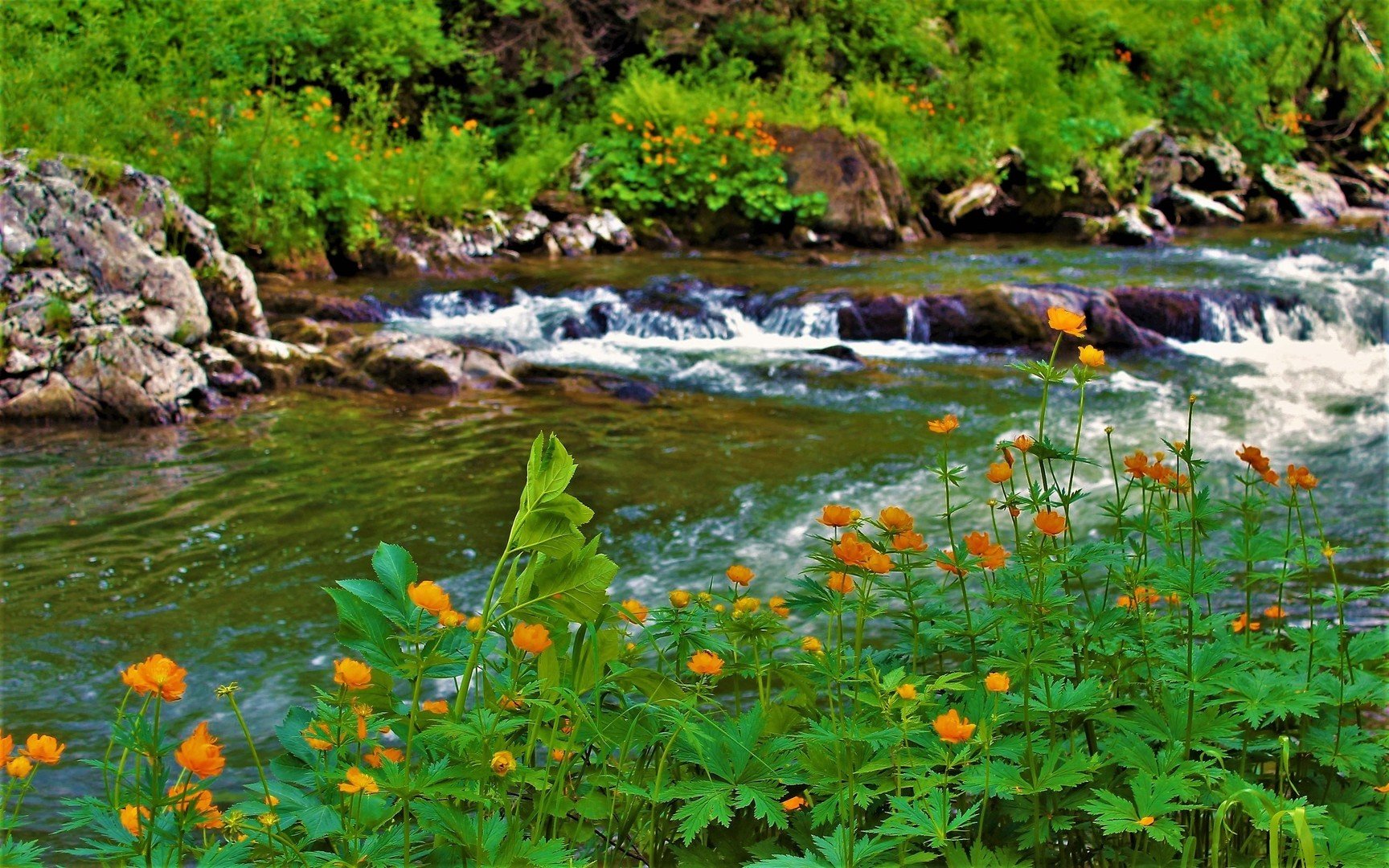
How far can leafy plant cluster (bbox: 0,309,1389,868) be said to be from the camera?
1503mm

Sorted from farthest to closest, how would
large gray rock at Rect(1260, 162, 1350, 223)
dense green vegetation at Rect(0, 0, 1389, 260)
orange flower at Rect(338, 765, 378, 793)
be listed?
large gray rock at Rect(1260, 162, 1350, 223) → dense green vegetation at Rect(0, 0, 1389, 260) → orange flower at Rect(338, 765, 378, 793)

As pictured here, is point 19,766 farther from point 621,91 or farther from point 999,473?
point 621,91

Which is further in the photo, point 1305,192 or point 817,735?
point 1305,192

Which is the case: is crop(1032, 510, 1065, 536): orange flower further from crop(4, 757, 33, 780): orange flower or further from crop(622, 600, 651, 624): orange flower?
crop(4, 757, 33, 780): orange flower

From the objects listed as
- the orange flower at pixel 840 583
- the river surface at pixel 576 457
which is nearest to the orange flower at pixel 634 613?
the orange flower at pixel 840 583

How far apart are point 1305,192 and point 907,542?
60.4 ft

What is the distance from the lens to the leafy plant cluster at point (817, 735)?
4.93ft

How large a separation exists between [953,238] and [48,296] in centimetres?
1070

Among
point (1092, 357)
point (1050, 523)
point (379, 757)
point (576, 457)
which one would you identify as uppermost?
point (1092, 357)

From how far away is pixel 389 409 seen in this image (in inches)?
296

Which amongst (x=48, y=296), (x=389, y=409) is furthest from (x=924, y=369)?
(x=48, y=296)

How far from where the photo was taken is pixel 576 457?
646cm

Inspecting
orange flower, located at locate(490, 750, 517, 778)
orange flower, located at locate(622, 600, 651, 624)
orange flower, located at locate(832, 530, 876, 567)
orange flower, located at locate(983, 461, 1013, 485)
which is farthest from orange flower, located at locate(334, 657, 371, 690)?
orange flower, located at locate(983, 461, 1013, 485)

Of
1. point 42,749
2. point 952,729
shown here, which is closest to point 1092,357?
point 952,729
